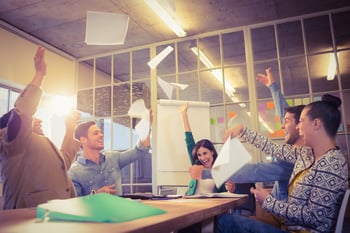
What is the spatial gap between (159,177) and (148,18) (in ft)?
6.11

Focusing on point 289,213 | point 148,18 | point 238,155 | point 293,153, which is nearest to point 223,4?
point 148,18

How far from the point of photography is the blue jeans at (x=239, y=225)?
1.52 m

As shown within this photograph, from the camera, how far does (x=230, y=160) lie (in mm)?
1543

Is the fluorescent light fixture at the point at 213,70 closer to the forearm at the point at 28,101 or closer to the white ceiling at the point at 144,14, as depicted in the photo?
the white ceiling at the point at 144,14

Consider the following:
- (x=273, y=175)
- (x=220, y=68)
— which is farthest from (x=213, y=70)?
(x=273, y=175)

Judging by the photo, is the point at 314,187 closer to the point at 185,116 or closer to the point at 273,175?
the point at 273,175

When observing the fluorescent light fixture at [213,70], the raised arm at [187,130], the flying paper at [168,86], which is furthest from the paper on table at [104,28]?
the fluorescent light fixture at [213,70]

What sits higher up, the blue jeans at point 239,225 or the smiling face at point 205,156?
the smiling face at point 205,156

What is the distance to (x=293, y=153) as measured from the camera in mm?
2020

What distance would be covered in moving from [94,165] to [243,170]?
51.2 inches

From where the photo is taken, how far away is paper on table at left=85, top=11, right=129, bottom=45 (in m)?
2.52

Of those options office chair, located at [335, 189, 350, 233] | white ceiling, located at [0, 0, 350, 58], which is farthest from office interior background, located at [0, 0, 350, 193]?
office chair, located at [335, 189, 350, 233]

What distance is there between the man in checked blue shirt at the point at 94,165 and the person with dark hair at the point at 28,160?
0.60 meters

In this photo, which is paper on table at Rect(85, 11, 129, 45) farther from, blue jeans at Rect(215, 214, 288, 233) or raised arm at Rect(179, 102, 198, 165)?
blue jeans at Rect(215, 214, 288, 233)
